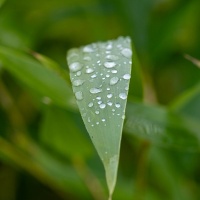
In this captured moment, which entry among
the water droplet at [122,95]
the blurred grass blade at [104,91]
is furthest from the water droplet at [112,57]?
the water droplet at [122,95]

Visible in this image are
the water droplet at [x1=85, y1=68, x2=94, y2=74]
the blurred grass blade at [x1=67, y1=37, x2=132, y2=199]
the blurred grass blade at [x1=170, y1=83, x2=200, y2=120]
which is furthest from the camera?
the blurred grass blade at [x1=170, y1=83, x2=200, y2=120]

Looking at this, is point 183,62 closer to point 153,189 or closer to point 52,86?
point 153,189

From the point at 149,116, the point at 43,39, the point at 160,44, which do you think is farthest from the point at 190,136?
the point at 43,39

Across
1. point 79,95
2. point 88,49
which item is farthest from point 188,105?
point 79,95

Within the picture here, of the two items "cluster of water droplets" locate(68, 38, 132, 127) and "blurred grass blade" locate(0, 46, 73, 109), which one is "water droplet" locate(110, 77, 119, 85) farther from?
"blurred grass blade" locate(0, 46, 73, 109)

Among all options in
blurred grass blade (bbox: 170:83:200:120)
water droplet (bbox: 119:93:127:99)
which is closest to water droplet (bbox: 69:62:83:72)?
water droplet (bbox: 119:93:127:99)

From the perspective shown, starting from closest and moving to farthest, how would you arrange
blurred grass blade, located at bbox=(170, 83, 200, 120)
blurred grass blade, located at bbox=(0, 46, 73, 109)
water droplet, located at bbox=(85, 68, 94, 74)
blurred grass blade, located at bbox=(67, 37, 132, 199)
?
1. blurred grass blade, located at bbox=(67, 37, 132, 199)
2. water droplet, located at bbox=(85, 68, 94, 74)
3. blurred grass blade, located at bbox=(0, 46, 73, 109)
4. blurred grass blade, located at bbox=(170, 83, 200, 120)

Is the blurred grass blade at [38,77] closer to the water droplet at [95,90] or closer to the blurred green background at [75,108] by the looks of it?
the blurred green background at [75,108]
